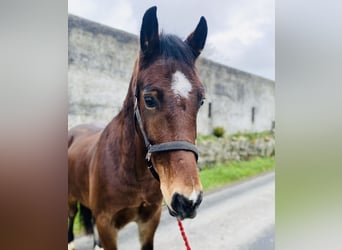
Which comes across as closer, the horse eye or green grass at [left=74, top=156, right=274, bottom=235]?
the horse eye

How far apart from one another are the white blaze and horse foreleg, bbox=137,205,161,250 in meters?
0.46

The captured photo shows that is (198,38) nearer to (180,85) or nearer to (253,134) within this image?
(180,85)

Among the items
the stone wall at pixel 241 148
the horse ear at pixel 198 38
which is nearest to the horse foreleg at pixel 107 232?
the stone wall at pixel 241 148

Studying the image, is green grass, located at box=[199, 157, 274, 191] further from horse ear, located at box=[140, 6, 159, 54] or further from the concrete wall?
horse ear, located at box=[140, 6, 159, 54]

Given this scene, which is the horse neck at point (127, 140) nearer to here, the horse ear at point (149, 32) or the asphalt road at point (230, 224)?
the horse ear at point (149, 32)

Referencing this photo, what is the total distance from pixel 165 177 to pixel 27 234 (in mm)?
690

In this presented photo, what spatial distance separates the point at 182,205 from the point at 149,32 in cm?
66

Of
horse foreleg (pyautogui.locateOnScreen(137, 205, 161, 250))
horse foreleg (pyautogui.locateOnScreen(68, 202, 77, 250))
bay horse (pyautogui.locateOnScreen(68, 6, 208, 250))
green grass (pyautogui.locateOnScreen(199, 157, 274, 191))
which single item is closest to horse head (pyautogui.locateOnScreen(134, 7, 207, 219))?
bay horse (pyautogui.locateOnScreen(68, 6, 208, 250))

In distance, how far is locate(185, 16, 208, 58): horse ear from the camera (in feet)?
4.56

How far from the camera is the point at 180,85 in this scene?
1269mm

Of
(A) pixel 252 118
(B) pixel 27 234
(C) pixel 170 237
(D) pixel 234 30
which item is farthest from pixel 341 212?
(B) pixel 27 234

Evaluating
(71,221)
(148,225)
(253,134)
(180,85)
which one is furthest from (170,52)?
(71,221)

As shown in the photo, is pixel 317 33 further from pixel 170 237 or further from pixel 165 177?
pixel 170 237

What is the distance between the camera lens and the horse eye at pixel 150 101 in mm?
1282
